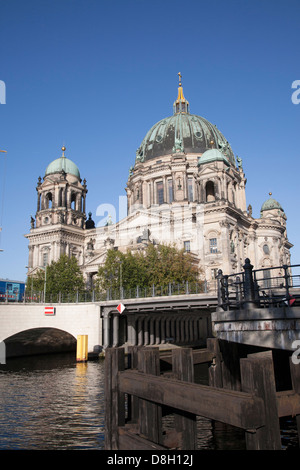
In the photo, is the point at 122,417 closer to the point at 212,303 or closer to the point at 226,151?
the point at 212,303

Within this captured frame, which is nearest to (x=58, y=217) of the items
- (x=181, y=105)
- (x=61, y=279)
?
(x=61, y=279)

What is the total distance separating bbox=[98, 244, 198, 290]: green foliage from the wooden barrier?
3618cm

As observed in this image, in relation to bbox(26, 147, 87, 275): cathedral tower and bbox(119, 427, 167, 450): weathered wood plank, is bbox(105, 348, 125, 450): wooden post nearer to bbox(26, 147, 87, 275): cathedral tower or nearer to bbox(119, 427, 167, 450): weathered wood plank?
bbox(119, 427, 167, 450): weathered wood plank

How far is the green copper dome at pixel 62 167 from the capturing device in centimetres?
7325

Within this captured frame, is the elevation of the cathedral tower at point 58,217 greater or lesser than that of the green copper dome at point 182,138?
lesser

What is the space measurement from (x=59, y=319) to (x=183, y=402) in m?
34.0

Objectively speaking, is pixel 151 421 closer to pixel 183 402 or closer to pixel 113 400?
pixel 113 400

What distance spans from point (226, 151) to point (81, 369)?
196 ft

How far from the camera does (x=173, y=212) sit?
6581 centimetres

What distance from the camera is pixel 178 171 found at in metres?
71.5

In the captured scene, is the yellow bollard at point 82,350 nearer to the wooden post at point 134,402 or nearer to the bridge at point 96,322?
the bridge at point 96,322

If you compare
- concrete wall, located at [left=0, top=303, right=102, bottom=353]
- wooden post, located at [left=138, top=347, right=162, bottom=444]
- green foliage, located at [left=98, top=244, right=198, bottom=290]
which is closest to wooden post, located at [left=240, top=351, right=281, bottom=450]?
wooden post, located at [left=138, top=347, right=162, bottom=444]

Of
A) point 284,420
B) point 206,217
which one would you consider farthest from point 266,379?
point 206,217

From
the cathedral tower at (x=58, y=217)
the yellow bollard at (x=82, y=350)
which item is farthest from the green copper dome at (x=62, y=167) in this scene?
the yellow bollard at (x=82, y=350)
